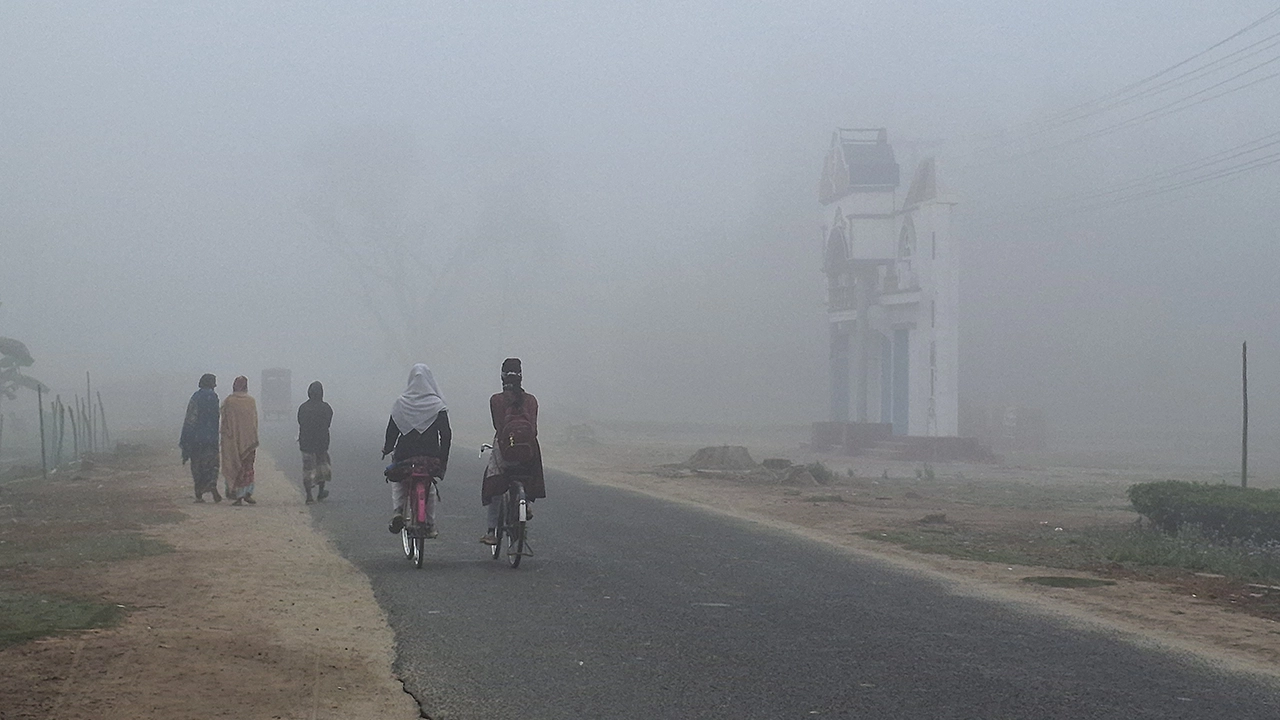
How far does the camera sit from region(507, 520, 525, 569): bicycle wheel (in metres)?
12.4

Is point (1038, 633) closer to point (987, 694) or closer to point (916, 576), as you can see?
point (987, 694)

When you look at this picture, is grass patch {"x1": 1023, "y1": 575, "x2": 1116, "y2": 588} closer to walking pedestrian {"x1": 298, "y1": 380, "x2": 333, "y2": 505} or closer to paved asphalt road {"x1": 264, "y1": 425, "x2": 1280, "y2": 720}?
paved asphalt road {"x1": 264, "y1": 425, "x2": 1280, "y2": 720}

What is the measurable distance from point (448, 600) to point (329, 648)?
2026mm

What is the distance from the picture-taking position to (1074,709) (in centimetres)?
682

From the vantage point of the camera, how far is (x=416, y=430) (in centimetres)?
1283

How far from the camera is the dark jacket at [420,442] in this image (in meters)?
12.8

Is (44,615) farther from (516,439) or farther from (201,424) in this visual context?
(201,424)

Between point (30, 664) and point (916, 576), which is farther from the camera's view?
point (916, 576)

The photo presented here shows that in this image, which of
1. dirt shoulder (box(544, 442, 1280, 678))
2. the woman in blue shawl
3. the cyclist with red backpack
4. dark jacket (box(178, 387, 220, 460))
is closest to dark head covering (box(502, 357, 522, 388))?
the cyclist with red backpack

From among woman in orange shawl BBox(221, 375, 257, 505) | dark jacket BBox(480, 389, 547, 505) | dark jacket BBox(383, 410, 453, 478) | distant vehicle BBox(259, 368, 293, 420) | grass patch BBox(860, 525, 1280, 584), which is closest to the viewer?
dark jacket BBox(480, 389, 547, 505)

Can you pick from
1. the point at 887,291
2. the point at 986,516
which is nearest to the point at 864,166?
the point at 887,291

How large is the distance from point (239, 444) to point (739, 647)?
46.8 feet

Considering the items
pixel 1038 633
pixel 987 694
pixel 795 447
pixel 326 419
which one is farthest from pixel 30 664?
pixel 795 447

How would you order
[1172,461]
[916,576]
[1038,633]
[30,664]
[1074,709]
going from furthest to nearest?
[1172,461] < [916,576] < [1038,633] < [30,664] < [1074,709]
